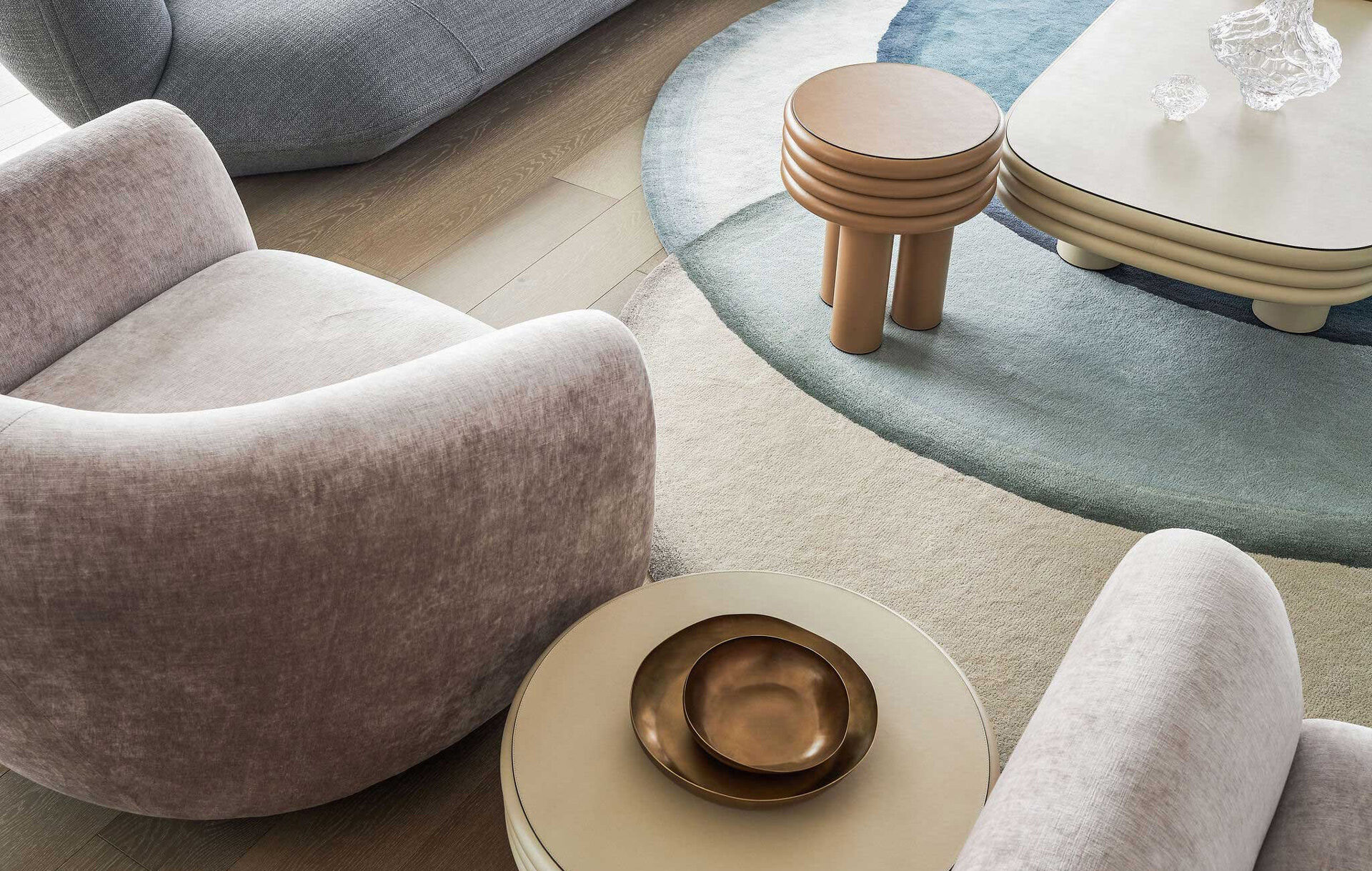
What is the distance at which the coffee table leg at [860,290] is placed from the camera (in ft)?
6.92

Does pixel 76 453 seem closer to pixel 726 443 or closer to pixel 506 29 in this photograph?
pixel 726 443

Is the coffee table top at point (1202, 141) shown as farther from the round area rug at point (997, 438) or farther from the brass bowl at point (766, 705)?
the brass bowl at point (766, 705)

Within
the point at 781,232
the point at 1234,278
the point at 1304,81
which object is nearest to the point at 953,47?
the point at 781,232

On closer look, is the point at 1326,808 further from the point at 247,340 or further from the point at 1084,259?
the point at 1084,259

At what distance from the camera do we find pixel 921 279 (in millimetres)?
2254

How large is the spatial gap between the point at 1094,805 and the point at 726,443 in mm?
1296

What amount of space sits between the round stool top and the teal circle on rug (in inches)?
18.4

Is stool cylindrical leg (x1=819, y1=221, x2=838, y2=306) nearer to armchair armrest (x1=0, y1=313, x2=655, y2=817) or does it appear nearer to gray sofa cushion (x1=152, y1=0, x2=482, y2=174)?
armchair armrest (x1=0, y1=313, x2=655, y2=817)

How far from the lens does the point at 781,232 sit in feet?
8.63

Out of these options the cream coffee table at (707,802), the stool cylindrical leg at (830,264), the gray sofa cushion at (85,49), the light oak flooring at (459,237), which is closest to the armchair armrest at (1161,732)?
the cream coffee table at (707,802)

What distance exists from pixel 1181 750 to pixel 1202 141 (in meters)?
1.59

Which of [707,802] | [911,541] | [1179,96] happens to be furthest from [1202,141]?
[707,802]

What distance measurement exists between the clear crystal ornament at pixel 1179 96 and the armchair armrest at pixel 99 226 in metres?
1.76

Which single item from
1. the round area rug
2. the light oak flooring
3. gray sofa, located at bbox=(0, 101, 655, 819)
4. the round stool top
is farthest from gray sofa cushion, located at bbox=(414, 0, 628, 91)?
gray sofa, located at bbox=(0, 101, 655, 819)
